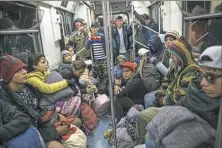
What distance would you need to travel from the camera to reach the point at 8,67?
4.44ft

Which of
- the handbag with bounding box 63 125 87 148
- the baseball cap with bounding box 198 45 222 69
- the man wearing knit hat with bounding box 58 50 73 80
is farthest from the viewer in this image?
Answer: the man wearing knit hat with bounding box 58 50 73 80

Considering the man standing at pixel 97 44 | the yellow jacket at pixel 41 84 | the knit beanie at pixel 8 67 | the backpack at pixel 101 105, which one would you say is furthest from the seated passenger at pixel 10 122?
the backpack at pixel 101 105

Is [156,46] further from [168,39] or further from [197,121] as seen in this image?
[197,121]

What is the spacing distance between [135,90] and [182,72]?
0.90 meters

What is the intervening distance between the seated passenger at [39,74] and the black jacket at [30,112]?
0.32 m

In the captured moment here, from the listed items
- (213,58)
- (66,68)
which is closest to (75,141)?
(66,68)

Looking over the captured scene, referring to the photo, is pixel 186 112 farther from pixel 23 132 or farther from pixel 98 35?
pixel 23 132

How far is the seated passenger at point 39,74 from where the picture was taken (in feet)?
5.81

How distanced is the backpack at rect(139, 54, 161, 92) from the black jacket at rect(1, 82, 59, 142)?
1.08m

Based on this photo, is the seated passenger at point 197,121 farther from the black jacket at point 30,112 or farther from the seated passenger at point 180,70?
the black jacket at point 30,112

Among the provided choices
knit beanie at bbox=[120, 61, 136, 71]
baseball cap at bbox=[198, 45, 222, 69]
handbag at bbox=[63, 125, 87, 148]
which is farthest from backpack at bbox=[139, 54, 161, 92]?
baseball cap at bbox=[198, 45, 222, 69]

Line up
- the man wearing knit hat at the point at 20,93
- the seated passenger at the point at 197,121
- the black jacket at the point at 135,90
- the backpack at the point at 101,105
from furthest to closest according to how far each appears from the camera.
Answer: the backpack at the point at 101,105, the black jacket at the point at 135,90, the man wearing knit hat at the point at 20,93, the seated passenger at the point at 197,121

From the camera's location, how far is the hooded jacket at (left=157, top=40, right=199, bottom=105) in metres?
1.28

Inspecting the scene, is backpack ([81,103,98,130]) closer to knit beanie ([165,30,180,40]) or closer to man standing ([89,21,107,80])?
man standing ([89,21,107,80])
